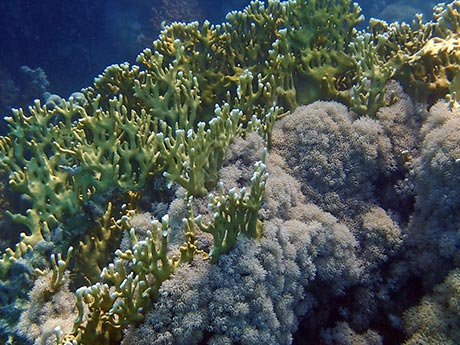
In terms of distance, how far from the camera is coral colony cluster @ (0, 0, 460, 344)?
9.41 ft

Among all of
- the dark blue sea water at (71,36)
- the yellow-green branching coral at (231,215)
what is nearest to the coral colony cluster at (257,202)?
the yellow-green branching coral at (231,215)

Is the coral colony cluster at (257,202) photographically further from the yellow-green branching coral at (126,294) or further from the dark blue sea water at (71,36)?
the dark blue sea water at (71,36)

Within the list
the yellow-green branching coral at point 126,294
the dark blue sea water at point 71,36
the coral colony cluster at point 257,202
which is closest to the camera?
the yellow-green branching coral at point 126,294

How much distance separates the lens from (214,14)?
49.6 ft

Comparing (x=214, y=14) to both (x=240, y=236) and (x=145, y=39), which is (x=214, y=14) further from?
(x=240, y=236)

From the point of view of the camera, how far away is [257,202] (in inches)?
118

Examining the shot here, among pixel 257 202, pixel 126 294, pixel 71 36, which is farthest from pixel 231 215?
pixel 71 36

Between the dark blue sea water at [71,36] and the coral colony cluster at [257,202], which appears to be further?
the dark blue sea water at [71,36]

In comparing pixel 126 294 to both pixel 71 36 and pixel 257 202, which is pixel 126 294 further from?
pixel 71 36

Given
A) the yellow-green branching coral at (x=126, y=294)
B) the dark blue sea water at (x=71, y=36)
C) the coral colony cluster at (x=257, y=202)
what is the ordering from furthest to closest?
the dark blue sea water at (x=71, y=36)
the coral colony cluster at (x=257, y=202)
the yellow-green branching coral at (x=126, y=294)

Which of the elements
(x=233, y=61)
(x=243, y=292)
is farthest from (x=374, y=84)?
(x=243, y=292)

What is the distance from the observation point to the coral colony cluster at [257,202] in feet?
9.41

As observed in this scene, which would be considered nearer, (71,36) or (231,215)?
(231,215)

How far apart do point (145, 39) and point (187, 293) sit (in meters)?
12.9
